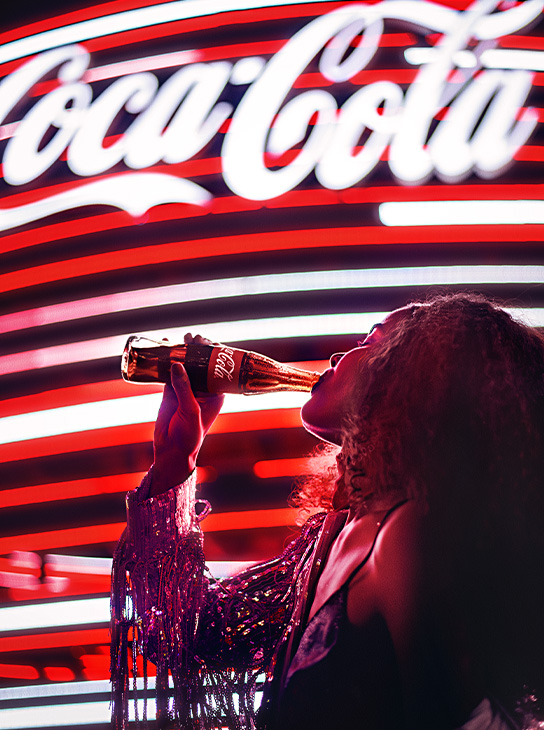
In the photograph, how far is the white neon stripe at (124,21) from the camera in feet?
11.0

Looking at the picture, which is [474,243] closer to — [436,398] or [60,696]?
[436,398]

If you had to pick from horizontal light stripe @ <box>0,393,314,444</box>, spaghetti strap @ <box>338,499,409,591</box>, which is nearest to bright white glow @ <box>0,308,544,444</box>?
horizontal light stripe @ <box>0,393,314,444</box>

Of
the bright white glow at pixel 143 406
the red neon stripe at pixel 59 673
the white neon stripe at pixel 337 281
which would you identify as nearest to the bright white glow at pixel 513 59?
the white neon stripe at pixel 337 281

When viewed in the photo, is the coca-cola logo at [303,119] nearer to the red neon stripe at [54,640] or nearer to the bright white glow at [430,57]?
the bright white glow at [430,57]

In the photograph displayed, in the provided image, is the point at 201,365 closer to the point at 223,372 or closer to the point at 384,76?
the point at 223,372

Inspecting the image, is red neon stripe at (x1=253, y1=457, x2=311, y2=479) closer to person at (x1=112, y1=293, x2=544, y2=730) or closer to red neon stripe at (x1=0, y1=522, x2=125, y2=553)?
red neon stripe at (x1=0, y1=522, x2=125, y2=553)

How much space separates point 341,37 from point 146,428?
2.51 m

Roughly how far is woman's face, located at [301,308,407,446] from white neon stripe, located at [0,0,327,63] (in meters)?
2.89

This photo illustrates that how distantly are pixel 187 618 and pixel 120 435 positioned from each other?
5.09 ft

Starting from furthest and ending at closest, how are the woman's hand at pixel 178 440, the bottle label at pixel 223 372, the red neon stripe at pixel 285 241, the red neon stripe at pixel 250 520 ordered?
the red neon stripe at pixel 285 241 < the red neon stripe at pixel 250 520 < the bottle label at pixel 223 372 < the woman's hand at pixel 178 440

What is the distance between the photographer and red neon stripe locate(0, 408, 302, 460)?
281 centimetres

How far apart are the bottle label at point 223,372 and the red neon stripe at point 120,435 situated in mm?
1050

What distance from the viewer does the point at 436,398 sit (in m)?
1.06

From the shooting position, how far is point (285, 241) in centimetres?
305
